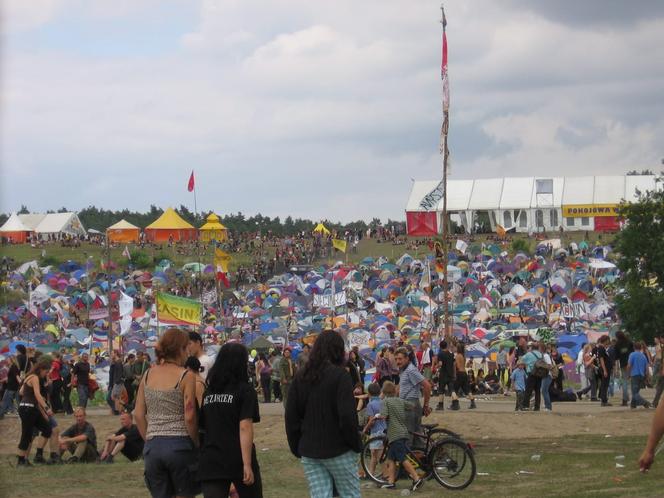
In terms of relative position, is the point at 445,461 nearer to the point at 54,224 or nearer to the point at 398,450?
the point at 398,450

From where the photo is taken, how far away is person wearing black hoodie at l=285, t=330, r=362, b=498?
22.9 ft

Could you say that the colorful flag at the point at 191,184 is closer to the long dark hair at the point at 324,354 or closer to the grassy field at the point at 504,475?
the grassy field at the point at 504,475

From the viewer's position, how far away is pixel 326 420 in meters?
7.00

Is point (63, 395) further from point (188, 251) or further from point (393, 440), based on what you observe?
point (188, 251)

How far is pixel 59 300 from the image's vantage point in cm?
4869

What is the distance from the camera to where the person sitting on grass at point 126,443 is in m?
11.6

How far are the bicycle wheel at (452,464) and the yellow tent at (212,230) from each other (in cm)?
4879

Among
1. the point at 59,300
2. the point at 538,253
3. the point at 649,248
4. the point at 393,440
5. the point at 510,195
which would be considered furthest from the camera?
the point at 510,195

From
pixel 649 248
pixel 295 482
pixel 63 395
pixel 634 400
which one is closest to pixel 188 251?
pixel 649 248

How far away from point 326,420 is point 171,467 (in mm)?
907

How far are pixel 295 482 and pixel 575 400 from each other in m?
10.2

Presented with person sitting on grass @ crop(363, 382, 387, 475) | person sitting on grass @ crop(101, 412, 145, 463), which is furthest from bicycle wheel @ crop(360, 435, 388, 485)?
person sitting on grass @ crop(101, 412, 145, 463)

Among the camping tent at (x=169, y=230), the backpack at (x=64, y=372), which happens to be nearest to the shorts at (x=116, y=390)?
the backpack at (x=64, y=372)

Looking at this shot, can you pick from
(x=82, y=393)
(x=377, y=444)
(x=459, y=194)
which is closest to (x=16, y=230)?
(x=459, y=194)
